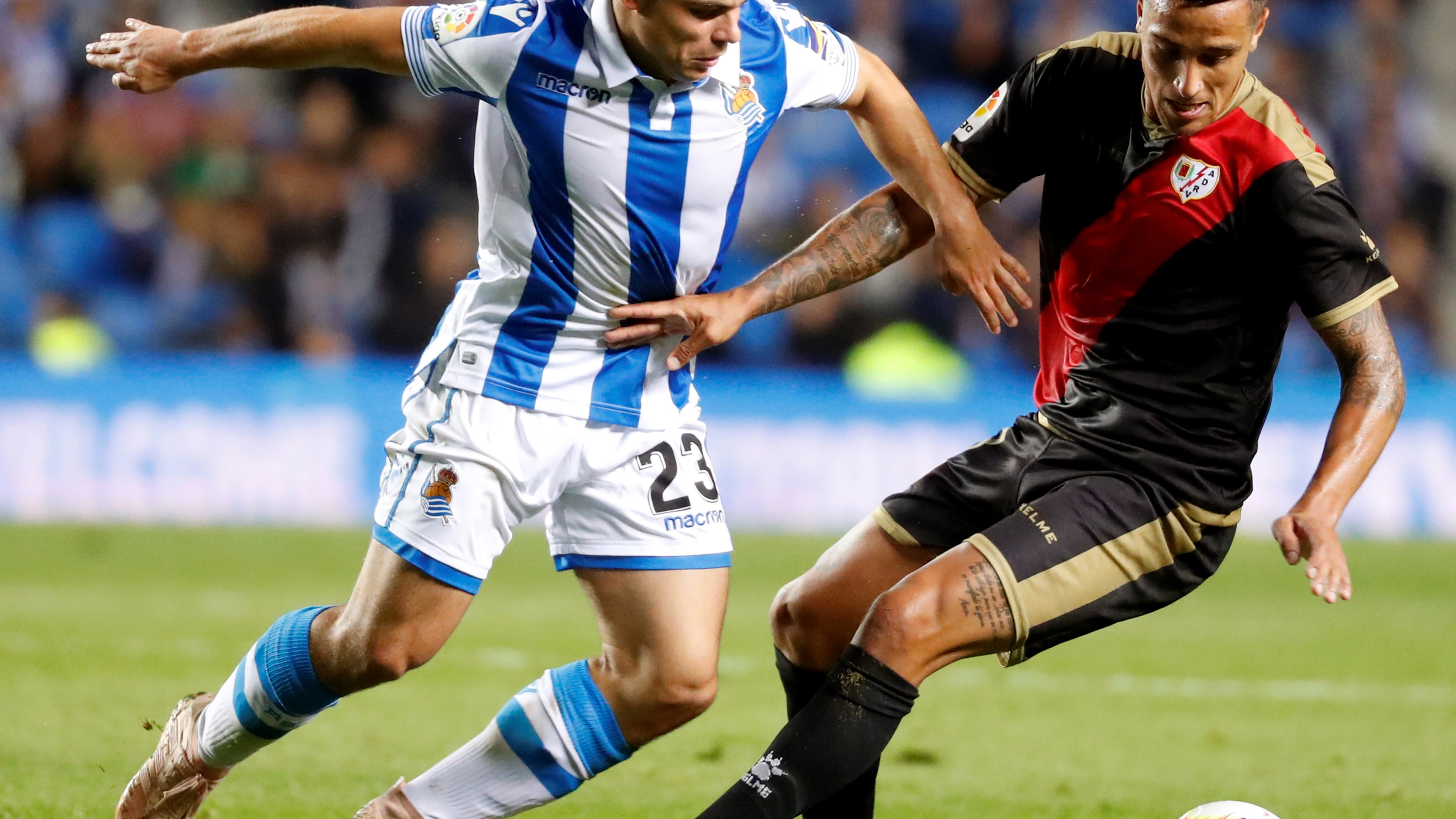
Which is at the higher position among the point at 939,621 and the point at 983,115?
the point at 983,115

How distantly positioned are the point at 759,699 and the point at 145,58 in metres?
3.88

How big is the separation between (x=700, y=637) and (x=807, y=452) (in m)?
7.86

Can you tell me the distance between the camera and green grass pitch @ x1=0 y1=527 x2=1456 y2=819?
5.03m

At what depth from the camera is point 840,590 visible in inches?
161

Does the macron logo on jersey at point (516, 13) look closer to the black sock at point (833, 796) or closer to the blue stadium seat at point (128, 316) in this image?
the black sock at point (833, 796)

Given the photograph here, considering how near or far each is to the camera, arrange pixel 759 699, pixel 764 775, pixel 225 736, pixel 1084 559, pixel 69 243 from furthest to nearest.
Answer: pixel 69 243 < pixel 759 699 < pixel 225 736 < pixel 1084 559 < pixel 764 775

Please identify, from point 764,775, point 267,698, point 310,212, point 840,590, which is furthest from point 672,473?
point 310,212

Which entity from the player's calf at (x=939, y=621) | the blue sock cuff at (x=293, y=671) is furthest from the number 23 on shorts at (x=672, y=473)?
the blue sock cuff at (x=293, y=671)

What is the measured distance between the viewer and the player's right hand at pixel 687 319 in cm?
394

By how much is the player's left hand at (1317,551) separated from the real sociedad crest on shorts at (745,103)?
4.96 ft

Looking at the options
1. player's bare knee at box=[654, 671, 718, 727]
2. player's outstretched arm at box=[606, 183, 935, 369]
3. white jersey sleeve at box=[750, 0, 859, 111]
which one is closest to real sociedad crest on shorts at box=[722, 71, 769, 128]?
white jersey sleeve at box=[750, 0, 859, 111]

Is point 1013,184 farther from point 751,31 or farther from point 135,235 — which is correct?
point 135,235

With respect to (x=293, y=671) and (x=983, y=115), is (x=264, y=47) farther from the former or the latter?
(x=983, y=115)

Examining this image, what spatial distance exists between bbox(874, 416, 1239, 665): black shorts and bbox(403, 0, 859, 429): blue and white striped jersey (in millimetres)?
742
